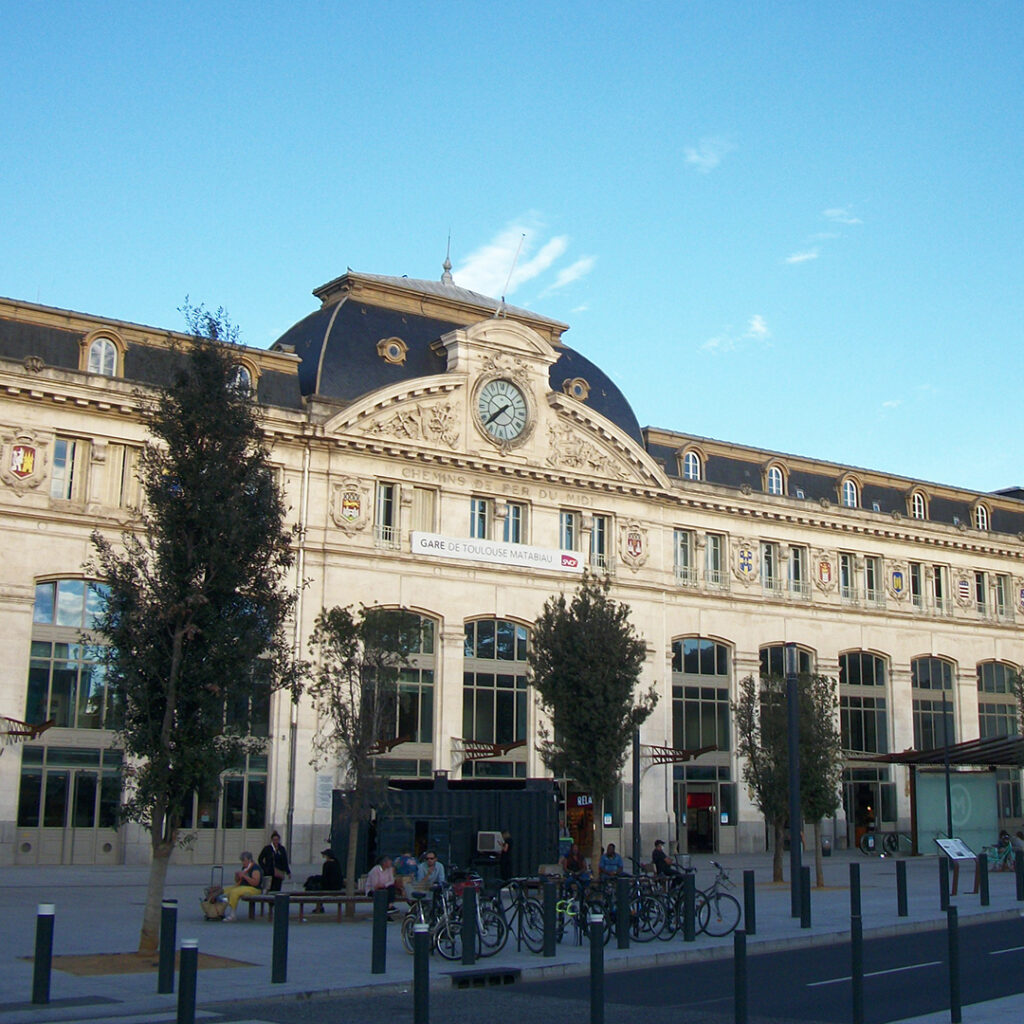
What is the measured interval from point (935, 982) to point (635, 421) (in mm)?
36996

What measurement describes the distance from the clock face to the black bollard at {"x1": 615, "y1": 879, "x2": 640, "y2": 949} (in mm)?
27324

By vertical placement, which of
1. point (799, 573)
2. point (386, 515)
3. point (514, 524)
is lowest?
point (799, 573)

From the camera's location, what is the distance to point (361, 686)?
28.7 metres

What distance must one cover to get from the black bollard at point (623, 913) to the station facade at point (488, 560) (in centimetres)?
1054

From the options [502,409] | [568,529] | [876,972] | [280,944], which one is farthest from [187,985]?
[568,529]

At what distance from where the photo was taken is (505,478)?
4644 cm

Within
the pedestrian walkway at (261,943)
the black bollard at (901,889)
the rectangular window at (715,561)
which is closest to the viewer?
the pedestrian walkway at (261,943)

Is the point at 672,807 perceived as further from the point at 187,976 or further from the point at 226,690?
the point at 187,976

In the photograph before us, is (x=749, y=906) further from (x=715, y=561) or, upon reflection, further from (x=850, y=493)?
(x=850, y=493)

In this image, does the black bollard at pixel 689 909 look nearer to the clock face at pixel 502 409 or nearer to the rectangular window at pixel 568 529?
the clock face at pixel 502 409

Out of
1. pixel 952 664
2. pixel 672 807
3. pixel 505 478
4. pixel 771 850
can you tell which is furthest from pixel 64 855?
pixel 952 664

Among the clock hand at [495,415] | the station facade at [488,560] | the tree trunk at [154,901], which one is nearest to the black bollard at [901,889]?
the station facade at [488,560]

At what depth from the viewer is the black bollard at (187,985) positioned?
11734 millimetres

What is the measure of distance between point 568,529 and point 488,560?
157 inches
